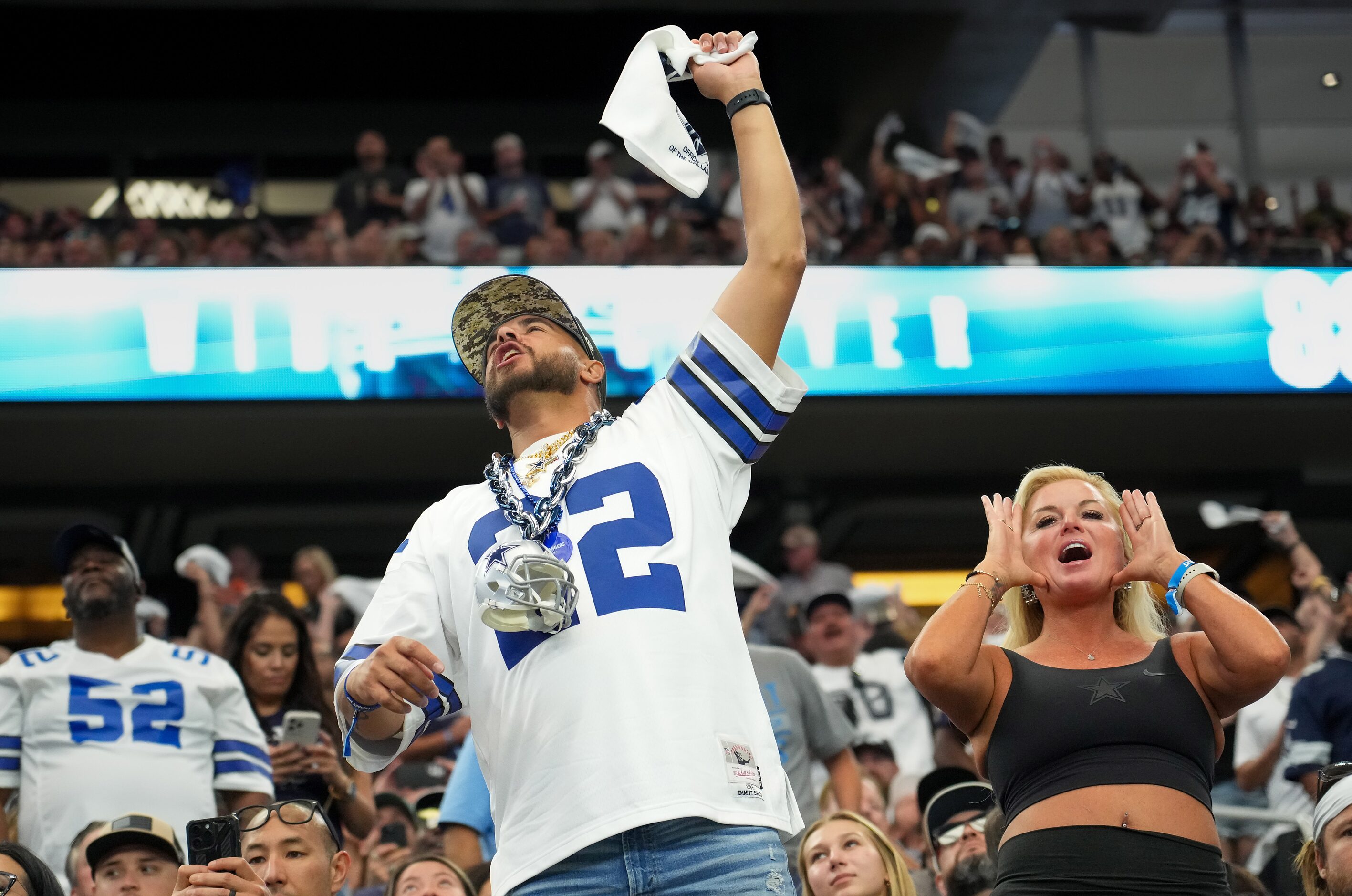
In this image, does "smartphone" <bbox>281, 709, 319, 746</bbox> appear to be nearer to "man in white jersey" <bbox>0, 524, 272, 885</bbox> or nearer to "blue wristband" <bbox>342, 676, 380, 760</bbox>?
"man in white jersey" <bbox>0, 524, 272, 885</bbox>

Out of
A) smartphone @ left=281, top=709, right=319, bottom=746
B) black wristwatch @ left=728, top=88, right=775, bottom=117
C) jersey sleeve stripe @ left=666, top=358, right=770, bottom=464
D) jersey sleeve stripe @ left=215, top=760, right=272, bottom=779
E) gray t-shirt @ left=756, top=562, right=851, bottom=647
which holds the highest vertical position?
gray t-shirt @ left=756, top=562, right=851, bottom=647

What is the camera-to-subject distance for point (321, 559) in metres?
9.14

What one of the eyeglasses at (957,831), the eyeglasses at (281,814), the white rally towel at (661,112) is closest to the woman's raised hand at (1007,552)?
the white rally towel at (661,112)

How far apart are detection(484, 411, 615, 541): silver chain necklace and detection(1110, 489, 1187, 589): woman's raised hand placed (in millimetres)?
1087

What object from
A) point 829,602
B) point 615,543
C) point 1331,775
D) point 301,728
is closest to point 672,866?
point 615,543

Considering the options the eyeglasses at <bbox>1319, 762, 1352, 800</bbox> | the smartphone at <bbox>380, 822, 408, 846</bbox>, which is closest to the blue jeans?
the eyeglasses at <bbox>1319, 762, 1352, 800</bbox>

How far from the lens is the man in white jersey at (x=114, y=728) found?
4.45 m

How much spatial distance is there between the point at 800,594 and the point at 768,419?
6.23 metres

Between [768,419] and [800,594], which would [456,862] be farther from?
[800,594]

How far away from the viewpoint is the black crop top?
2697mm

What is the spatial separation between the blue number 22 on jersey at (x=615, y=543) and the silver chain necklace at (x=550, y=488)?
2 cm

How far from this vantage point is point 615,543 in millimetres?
2436

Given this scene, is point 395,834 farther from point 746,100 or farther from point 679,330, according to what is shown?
point 679,330

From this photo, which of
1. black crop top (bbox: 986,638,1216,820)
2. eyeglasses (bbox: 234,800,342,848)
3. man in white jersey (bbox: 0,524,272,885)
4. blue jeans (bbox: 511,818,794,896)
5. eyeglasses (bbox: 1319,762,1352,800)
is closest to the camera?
blue jeans (bbox: 511,818,794,896)
